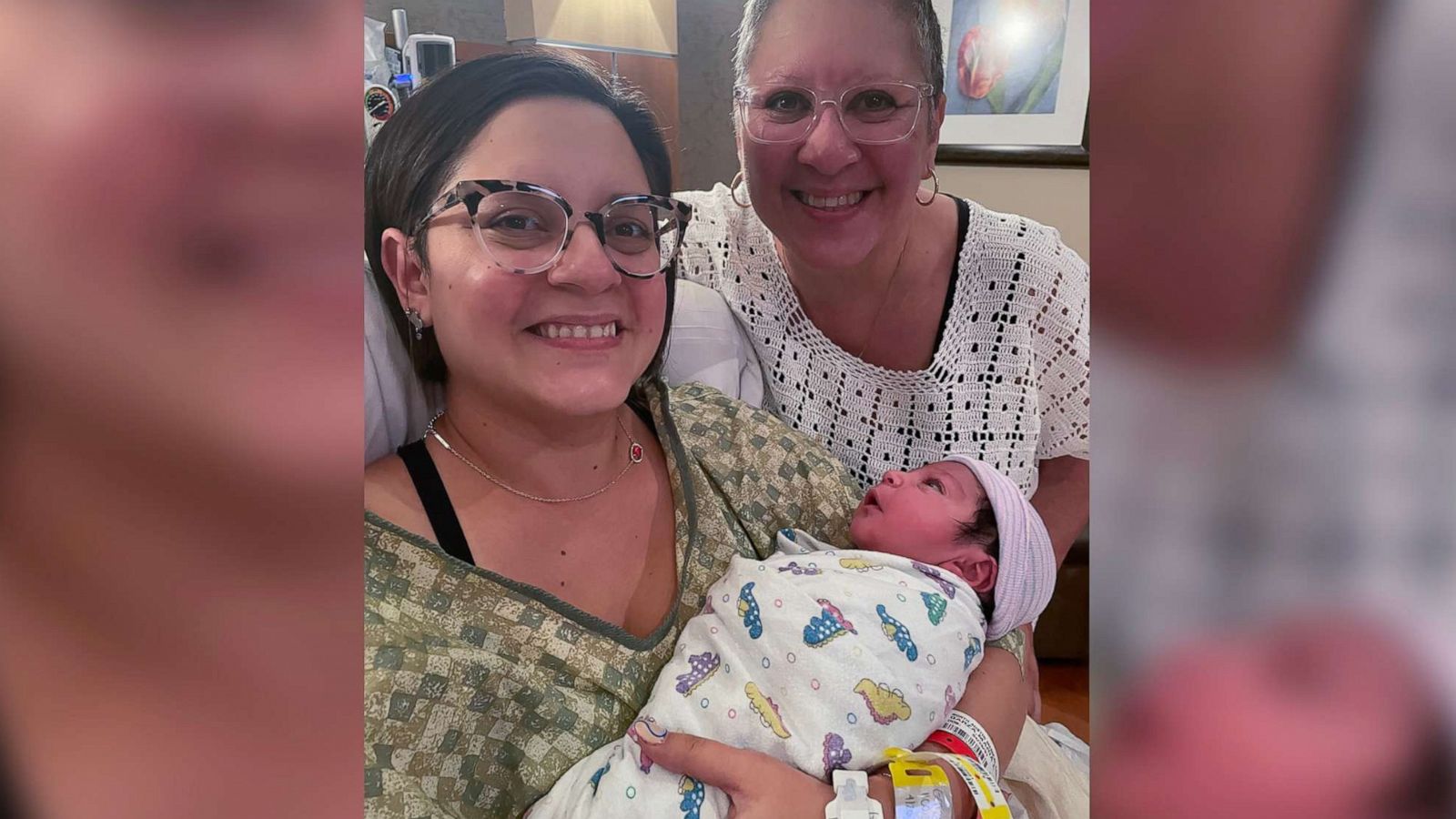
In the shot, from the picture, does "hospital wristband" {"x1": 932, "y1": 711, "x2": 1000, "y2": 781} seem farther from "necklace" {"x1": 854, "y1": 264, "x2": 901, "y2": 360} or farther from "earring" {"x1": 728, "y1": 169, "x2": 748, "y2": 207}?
"earring" {"x1": 728, "y1": 169, "x2": 748, "y2": 207}

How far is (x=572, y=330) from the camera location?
1.81 feet

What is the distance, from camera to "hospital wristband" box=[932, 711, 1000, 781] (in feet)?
2.15

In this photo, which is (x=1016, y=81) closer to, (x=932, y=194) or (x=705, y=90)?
(x=932, y=194)

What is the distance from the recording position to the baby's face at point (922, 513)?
0.73m

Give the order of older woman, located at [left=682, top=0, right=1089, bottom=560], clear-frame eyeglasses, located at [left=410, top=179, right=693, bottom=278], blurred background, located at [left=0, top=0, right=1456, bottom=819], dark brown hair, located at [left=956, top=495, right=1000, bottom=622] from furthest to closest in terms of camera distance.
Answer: dark brown hair, located at [left=956, top=495, right=1000, bottom=622] < older woman, located at [left=682, top=0, right=1089, bottom=560] < clear-frame eyeglasses, located at [left=410, top=179, right=693, bottom=278] < blurred background, located at [left=0, top=0, right=1456, bottom=819]

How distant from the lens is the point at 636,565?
70 centimetres
